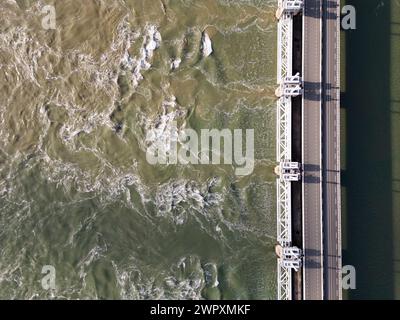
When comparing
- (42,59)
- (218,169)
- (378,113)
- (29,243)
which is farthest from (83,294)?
(378,113)

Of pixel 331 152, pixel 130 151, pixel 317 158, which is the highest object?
pixel 130 151

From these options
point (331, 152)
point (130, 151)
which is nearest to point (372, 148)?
point (331, 152)

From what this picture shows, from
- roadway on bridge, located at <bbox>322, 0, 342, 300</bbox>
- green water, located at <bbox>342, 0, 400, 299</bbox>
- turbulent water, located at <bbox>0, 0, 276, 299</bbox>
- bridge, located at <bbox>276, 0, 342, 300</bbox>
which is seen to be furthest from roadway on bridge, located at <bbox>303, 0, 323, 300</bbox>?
green water, located at <bbox>342, 0, 400, 299</bbox>

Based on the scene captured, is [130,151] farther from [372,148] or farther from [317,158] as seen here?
[372,148]

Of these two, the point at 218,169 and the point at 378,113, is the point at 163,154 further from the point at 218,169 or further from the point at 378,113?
the point at 378,113

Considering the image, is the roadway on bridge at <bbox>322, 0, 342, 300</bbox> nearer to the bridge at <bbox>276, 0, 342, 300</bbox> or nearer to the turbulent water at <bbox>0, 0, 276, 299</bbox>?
the bridge at <bbox>276, 0, 342, 300</bbox>

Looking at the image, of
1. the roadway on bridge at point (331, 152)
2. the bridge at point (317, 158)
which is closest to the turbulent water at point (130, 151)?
the bridge at point (317, 158)
